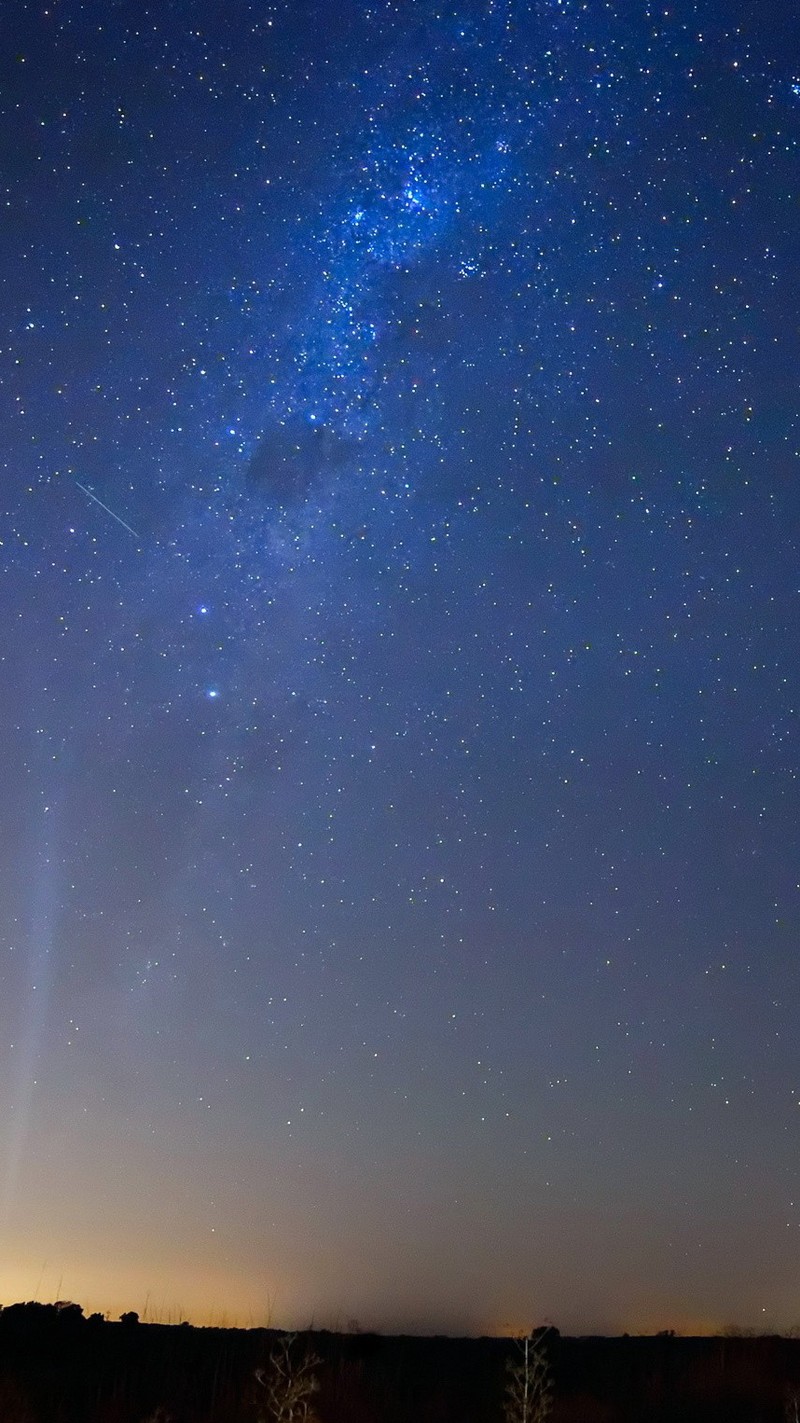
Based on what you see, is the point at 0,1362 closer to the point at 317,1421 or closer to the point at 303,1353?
the point at 317,1421

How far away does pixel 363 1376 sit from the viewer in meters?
84.1

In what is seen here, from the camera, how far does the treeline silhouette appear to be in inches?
2653

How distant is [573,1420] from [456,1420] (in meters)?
7.38

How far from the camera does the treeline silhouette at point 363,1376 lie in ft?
221

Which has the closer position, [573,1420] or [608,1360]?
[573,1420]

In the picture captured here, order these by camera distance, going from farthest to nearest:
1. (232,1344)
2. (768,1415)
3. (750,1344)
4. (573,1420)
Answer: (750,1344), (232,1344), (573,1420), (768,1415)

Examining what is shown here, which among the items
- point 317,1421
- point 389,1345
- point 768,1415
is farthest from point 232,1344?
point 768,1415

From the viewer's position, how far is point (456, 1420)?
72.8 meters

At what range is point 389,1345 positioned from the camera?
96.6 metres

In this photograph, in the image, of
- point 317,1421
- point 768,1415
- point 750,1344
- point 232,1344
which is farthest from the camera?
point 750,1344

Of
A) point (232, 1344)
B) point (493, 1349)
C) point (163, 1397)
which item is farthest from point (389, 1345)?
point (163, 1397)

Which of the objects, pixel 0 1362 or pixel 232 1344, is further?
pixel 232 1344

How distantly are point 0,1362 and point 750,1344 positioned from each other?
5858 cm

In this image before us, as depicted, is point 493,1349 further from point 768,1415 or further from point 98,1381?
point 98,1381
